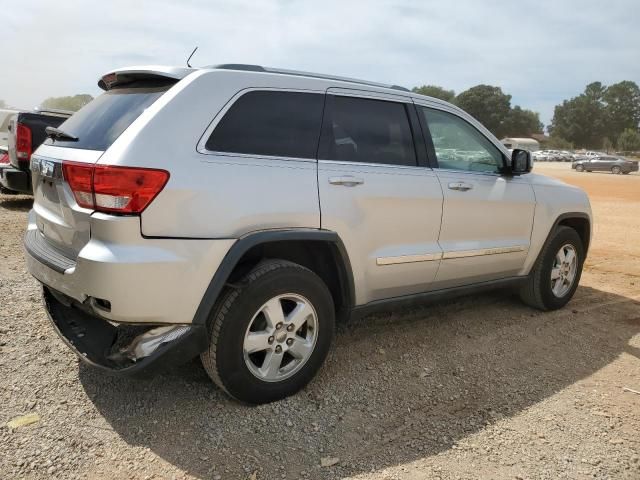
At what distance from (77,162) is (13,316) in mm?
2048

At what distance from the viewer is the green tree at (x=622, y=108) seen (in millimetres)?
113238

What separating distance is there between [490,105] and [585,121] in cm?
2197

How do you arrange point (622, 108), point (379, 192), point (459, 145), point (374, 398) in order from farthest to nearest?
point (622, 108)
point (459, 145)
point (379, 192)
point (374, 398)

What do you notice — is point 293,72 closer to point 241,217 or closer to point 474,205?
point 241,217

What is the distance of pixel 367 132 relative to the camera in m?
3.46

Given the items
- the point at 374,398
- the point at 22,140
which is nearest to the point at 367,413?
the point at 374,398

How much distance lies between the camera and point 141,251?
8.07ft

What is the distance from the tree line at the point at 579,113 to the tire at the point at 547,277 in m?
111

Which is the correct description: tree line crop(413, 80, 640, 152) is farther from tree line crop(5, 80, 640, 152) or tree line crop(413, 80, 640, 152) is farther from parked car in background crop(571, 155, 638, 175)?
parked car in background crop(571, 155, 638, 175)

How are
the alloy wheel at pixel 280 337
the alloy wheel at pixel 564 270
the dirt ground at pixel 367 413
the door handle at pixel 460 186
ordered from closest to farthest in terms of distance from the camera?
the dirt ground at pixel 367 413
the alloy wheel at pixel 280 337
the door handle at pixel 460 186
the alloy wheel at pixel 564 270

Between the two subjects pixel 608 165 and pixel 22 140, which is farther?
pixel 608 165

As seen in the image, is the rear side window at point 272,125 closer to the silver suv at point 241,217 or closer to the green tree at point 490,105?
the silver suv at point 241,217

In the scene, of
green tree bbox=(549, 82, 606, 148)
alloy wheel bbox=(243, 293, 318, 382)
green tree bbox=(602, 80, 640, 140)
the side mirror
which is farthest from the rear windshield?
green tree bbox=(602, 80, 640, 140)

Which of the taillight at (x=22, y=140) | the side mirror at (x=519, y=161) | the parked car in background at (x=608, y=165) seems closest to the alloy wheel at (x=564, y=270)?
the side mirror at (x=519, y=161)
